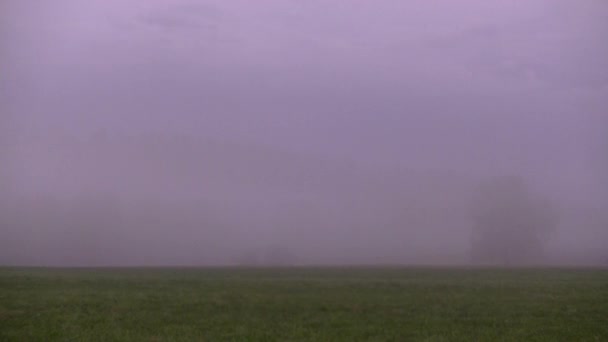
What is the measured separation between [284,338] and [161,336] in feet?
14.2

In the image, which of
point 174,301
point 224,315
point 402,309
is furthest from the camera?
point 174,301

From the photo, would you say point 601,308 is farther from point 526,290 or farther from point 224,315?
point 224,315

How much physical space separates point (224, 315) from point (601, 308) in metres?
18.0

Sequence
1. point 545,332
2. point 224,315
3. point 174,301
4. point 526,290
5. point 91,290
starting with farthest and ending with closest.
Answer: point 526,290, point 91,290, point 174,301, point 224,315, point 545,332

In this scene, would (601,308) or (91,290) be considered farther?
(91,290)

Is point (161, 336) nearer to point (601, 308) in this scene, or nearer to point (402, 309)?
point (402, 309)

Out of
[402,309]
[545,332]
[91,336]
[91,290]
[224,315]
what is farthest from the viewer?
[91,290]

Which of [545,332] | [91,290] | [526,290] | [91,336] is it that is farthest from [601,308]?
[91,290]

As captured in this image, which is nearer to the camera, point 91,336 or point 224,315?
point 91,336

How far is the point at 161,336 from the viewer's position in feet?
75.1

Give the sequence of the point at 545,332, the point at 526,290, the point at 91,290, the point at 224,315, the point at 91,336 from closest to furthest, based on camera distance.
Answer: the point at 91,336
the point at 545,332
the point at 224,315
the point at 91,290
the point at 526,290

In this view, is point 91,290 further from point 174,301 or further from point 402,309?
point 402,309

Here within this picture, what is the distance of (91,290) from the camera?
3988 cm

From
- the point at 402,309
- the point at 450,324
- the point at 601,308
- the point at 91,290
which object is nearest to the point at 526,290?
the point at 601,308
